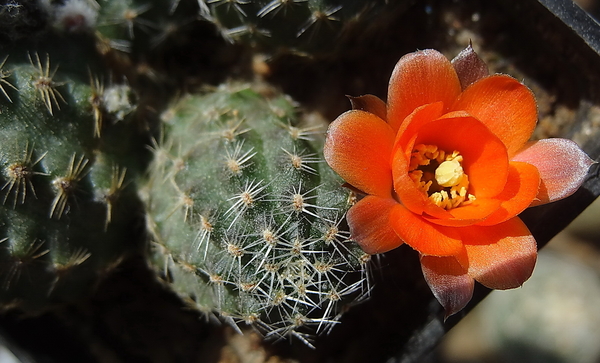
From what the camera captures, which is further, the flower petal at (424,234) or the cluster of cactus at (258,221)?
the cluster of cactus at (258,221)

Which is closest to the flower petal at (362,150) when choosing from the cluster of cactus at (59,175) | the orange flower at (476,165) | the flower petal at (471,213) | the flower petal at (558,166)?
the orange flower at (476,165)

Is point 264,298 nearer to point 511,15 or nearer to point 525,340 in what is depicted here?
point 511,15

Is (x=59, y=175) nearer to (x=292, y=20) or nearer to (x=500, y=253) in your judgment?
(x=292, y=20)

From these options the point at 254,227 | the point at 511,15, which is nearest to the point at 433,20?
the point at 511,15

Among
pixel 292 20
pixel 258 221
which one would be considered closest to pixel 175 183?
pixel 258 221

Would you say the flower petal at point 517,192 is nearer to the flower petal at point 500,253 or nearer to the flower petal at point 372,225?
the flower petal at point 500,253

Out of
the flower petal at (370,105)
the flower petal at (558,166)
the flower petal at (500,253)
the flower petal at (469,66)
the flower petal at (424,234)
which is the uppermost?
the flower petal at (469,66)

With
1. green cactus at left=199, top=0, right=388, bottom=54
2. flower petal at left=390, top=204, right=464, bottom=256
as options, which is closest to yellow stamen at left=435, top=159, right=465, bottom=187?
flower petal at left=390, top=204, right=464, bottom=256

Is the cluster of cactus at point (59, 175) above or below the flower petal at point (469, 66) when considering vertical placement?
below
